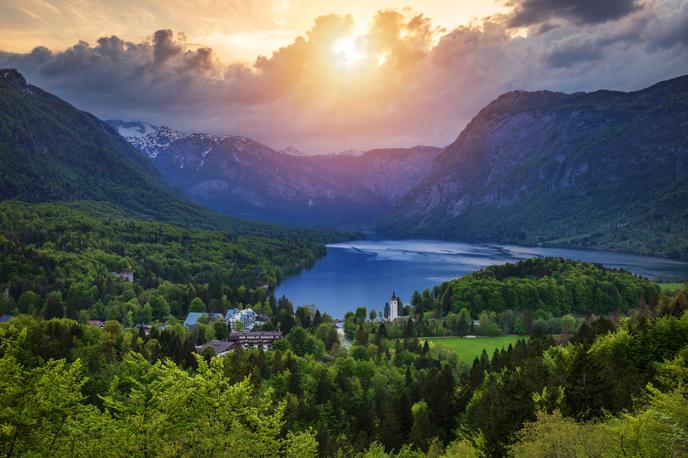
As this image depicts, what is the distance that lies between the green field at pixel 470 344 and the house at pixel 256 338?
24.8 m

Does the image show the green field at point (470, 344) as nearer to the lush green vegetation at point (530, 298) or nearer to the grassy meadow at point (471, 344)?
the grassy meadow at point (471, 344)

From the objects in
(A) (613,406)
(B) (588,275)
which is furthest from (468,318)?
(A) (613,406)

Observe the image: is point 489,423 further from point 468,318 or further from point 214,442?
point 468,318

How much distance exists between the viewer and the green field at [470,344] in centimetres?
7762

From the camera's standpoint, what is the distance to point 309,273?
18612 centimetres

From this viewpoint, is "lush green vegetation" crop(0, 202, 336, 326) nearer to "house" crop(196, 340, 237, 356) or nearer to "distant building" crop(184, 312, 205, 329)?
"distant building" crop(184, 312, 205, 329)

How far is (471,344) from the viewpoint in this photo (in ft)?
278

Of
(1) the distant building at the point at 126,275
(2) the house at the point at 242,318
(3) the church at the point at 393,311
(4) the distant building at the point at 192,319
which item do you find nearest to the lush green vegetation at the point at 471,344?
(3) the church at the point at 393,311

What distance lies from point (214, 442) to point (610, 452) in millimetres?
14189

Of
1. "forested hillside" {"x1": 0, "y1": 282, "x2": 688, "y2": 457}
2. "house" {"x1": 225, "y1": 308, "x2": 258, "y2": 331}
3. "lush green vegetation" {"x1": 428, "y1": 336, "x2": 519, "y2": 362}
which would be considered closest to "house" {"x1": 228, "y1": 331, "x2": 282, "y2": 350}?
"forested hillside" {"x1": 0, "y1": 282, "x2": 688, "y2": 457}

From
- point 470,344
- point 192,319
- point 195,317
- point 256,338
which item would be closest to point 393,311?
point 470,344

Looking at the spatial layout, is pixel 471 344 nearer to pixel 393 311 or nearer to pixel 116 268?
pixel 393 311

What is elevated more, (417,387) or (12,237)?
(12,237)

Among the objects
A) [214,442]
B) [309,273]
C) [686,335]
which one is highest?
[214,442]
